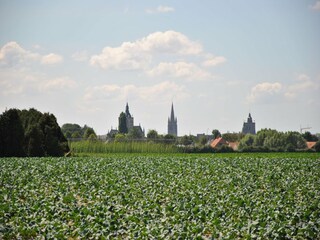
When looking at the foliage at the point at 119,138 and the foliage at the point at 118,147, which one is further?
the foliage at the point at 119,138

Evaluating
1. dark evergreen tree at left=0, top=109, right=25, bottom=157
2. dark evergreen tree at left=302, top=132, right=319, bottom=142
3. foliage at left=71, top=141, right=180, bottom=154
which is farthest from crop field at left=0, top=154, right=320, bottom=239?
dark evergreen tree at left=302, top=132, right=319, bottom=142

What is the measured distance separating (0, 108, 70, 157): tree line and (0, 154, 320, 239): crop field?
18.0 meters

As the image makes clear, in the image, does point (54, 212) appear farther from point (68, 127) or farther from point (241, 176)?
point (68, 127)

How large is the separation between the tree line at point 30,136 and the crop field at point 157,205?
17952 mm

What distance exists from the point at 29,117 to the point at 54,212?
37.0 meters

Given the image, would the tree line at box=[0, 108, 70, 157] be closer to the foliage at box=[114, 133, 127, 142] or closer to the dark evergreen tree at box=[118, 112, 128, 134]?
the foliage at box=[114, 133, 127, 142]

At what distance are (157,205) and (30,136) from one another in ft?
106

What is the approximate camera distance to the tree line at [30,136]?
148 feet

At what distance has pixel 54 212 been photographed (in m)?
15.8

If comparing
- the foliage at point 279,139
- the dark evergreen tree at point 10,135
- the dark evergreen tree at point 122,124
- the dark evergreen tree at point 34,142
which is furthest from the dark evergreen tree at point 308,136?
the dark evergreen tree at point 10,135

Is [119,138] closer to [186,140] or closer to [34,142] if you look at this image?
[34,142]

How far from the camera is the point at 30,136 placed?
46594 mm

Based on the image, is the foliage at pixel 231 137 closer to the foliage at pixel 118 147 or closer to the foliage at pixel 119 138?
the foliage at pixel 119 138

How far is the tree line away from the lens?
148ft
